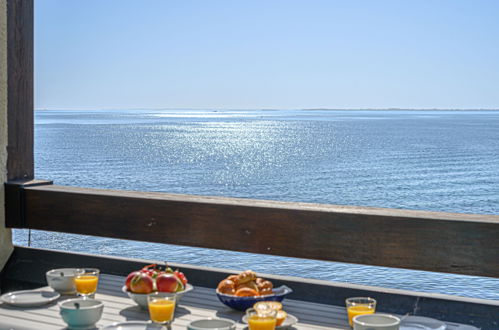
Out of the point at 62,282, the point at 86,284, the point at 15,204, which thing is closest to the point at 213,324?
the point at 86,284

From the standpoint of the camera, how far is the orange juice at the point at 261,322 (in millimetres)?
→ 1814

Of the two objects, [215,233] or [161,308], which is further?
[215,233]

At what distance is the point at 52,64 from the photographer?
75.4 metres

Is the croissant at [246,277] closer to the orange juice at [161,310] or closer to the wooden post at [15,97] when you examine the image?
the orange juice at [161,310]

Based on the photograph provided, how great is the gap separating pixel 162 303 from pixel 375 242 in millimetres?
948

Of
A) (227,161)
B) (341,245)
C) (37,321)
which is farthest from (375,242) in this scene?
(227,161)

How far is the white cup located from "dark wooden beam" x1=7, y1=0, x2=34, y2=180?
2122 millimetres

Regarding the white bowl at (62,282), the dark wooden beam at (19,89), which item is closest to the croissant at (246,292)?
the white bowl at (62,282)

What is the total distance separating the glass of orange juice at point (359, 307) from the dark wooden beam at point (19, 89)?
6.67 ft

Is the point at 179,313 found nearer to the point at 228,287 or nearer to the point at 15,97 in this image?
the point at 228,287

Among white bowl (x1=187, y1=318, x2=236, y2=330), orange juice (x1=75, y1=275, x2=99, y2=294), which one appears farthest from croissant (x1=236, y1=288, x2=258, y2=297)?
orange juice (x1=75, y1=275, x2=99, y2=294)

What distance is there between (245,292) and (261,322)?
1.05ft

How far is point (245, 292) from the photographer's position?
2.13 m

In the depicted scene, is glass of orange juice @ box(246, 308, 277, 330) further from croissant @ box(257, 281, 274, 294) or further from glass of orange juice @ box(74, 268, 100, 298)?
glass of orange juice @ box(74, 268, 100, 298)
